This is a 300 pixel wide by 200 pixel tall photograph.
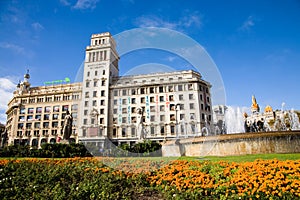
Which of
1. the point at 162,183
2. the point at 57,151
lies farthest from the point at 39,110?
the point at 162,183

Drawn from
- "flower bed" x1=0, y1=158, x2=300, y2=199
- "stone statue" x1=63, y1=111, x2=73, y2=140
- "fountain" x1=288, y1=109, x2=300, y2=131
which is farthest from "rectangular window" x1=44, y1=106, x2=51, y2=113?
"fountain" x1=288, y1=109, x2=300, y2=131

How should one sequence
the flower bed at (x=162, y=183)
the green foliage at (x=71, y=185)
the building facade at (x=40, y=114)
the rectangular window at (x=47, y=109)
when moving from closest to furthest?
the flower bed at (x=162, y=183) → the green foliage at (x=71, y=185) → the building facade at (x=40, y=114) → the rectangular window at (x=47, y=109)

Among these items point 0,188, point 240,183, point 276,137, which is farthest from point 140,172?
point 276,137

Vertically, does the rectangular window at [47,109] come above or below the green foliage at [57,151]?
above

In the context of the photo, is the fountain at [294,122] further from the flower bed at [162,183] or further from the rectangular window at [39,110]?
the rectangular window at [39,110]

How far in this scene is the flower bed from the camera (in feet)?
18.8

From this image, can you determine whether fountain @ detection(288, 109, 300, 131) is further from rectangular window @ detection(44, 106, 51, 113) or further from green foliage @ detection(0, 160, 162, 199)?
rectangular window @ detection(44, 106, 51, 113)

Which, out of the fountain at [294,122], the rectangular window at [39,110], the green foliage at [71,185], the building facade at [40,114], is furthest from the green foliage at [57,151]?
the rectangular window at [39,110]

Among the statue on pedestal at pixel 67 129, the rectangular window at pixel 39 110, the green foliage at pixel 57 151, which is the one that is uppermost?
the rectangular window at pixel 39 110

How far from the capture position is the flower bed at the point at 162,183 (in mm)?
5723

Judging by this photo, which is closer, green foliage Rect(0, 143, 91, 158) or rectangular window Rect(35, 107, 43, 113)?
green foliage Rect(0, 143, 91, 158)

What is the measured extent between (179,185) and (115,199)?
82.1 inches

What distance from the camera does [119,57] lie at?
6020 mm

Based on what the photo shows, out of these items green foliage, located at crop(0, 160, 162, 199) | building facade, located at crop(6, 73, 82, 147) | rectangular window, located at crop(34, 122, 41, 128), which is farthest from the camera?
rectangular window, located at crop(34, 122, 41, 128)
